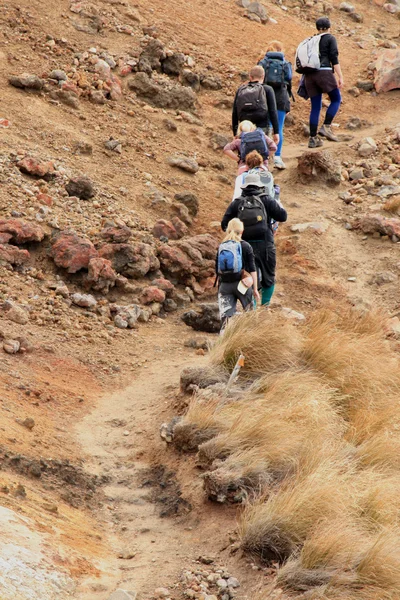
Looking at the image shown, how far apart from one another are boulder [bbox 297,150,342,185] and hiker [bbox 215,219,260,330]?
5547mm

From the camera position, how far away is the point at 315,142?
1431 centimetres

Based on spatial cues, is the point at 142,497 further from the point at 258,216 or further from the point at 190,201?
the point at 190,201

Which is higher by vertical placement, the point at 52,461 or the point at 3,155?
the point at 52,461

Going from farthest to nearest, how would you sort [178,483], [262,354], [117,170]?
[117,170]
[262,354]
[178,483]

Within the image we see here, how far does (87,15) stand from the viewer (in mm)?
14773

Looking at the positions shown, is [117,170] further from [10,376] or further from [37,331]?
[10,376]

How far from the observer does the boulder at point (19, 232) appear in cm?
976

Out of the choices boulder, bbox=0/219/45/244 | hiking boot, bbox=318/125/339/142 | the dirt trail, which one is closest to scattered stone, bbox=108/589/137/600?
the dirt trail

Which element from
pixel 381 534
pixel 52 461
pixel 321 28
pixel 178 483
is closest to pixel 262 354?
pixel 178 483

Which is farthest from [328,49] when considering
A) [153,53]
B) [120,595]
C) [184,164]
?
[120,595]

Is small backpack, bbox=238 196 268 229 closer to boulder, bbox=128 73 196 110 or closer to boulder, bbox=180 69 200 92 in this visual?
boulder, bbox=128 73 196 110

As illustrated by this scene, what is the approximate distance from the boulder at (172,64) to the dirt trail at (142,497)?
7575mm

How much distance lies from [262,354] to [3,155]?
5.14m

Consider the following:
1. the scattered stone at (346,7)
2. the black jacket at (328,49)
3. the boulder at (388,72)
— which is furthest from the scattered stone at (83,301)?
the scattered stone at (346,7)
